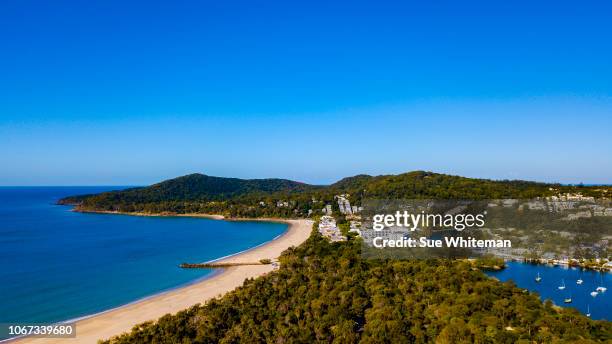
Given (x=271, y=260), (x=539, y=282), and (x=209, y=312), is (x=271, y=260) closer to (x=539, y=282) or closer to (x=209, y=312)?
(x=209, y=312)

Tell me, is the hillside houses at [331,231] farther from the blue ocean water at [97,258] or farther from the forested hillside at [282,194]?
the forested hillside at [282,194]

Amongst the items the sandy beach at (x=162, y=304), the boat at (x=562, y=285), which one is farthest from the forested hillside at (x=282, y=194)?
the sandy beach at (x=162, y=304)

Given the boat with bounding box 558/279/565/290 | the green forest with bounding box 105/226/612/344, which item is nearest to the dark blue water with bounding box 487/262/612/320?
the boat with bounding box 558/279/565/290

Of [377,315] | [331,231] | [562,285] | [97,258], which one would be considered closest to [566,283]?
[562,285]

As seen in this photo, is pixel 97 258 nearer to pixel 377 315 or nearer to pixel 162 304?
pixel 162 304

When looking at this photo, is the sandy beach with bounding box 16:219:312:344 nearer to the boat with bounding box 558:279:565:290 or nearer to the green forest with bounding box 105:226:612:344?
the green forest with bounding box 105:226:612:344

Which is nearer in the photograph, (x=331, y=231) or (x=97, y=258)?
(x=97, y=258)

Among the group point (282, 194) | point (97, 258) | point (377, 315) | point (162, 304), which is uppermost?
point (282, 194)
